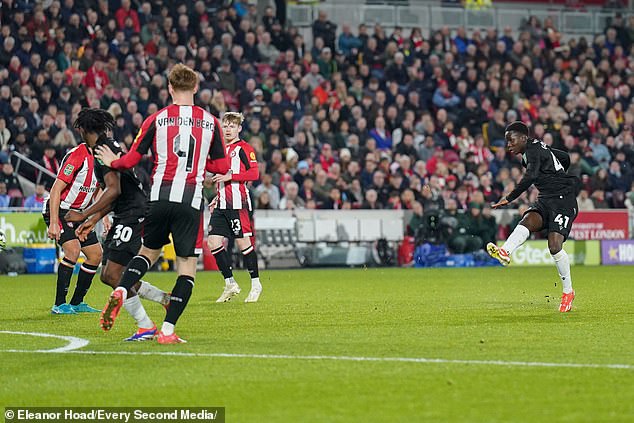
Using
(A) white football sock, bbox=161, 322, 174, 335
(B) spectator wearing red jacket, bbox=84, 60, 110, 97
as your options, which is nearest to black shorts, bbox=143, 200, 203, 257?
(A) white football sock, bbox=161, 322, 174, 335

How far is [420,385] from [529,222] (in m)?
7.31

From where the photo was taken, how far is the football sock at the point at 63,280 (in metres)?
14.4

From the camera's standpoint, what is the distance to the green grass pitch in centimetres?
695

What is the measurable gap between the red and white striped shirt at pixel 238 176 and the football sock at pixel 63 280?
7.85 feet

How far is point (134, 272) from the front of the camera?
10219 millimetres

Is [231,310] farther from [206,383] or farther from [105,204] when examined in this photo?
[206,383]

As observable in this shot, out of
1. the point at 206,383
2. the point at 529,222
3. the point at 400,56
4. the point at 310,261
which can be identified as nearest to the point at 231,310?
the point at 529,222

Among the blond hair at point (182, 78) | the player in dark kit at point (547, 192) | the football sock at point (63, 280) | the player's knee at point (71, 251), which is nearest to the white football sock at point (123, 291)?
the blond hair at point (182, 78)

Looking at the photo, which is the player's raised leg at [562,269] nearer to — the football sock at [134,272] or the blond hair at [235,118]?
the blond hair at [235,118]

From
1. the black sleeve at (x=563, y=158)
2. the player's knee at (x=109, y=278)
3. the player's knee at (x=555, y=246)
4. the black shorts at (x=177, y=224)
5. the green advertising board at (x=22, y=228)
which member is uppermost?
the black sleeve at (x=563, y=158)

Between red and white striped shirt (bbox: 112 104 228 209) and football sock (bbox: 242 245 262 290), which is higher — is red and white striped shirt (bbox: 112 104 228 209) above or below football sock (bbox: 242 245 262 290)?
above

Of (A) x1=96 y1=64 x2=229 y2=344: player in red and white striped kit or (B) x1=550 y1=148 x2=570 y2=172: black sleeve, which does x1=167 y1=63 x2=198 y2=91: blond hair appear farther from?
(B) x1=550 y1=148 x2=570 y2=172: black sleeve

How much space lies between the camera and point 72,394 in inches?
295

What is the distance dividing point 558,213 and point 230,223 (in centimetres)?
496
